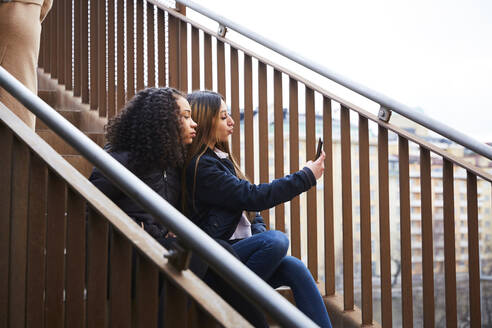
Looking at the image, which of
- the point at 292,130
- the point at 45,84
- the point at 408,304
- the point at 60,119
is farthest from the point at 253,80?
the point at 45,84

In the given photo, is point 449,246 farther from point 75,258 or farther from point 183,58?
point 183,58

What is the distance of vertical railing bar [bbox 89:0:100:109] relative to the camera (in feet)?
11.4

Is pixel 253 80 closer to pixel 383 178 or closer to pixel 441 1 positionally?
pixel 383 178

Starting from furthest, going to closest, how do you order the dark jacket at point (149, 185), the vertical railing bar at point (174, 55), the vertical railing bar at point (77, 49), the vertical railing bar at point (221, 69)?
the vertical railing bar at point (77, 49) < the vertical railing bar at point (174, 55) < the vertical railing bar at point (221, 69) < the dark jacket at point (149, 185)

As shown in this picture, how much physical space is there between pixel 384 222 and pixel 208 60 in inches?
47.6

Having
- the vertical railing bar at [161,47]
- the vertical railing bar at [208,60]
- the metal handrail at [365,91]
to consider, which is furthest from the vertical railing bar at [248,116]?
the vertical railing bar at [161,47]

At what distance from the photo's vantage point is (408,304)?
2.16 metres

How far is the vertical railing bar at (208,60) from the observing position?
2.90 meters

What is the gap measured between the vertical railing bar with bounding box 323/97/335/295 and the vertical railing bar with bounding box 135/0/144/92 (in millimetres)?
1246

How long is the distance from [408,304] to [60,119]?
4.56 ft

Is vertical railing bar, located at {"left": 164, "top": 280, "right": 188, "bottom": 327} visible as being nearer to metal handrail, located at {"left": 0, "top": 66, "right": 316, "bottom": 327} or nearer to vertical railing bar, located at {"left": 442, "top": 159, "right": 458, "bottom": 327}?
metal handrail, located at {"left": 0, "top": 66, "right": 316, "bottom": 327}

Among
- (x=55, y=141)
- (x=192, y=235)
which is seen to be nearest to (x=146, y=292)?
(x=192, y=235)

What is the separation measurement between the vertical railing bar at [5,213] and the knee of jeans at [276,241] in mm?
871

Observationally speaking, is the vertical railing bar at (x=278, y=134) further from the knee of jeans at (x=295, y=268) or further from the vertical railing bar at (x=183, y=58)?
the vertical railing bar at (x=183, y=58)
